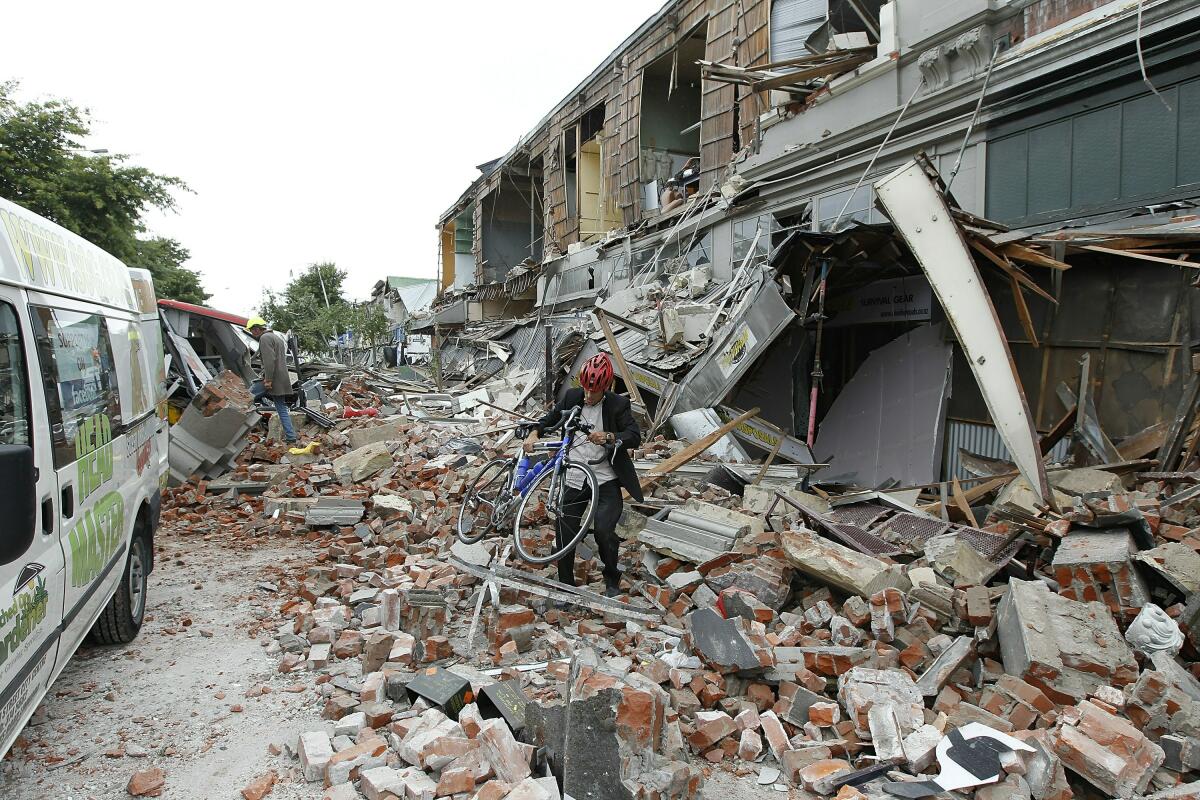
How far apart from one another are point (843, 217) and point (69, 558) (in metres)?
11.0

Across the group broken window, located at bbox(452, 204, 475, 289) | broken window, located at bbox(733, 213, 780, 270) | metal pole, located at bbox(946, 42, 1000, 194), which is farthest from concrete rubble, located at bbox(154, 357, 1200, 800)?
broken window, located at bbox(452, 204, 475, 289)

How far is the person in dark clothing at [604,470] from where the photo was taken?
500 cm

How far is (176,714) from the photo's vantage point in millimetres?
3678

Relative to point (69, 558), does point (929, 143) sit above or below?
above

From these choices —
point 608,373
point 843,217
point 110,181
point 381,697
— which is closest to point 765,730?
point 381,697

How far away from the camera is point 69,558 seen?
3.21 m

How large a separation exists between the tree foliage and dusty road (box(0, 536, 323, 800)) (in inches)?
647

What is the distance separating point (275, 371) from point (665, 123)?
1375 centimetres

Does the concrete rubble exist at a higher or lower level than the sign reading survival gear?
lower

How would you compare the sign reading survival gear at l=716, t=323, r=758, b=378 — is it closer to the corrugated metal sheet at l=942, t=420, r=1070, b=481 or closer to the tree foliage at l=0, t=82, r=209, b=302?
the corrugated metal sheet at l=942, t=420, r=1070, b=481

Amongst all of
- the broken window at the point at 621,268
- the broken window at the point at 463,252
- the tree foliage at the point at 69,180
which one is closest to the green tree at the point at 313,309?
the broken window at the point at 463,252

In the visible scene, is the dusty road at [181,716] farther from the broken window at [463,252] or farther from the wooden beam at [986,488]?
the broken window at [463,252]

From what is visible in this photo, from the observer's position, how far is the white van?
2.62 m

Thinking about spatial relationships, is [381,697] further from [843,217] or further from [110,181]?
[110,181]
